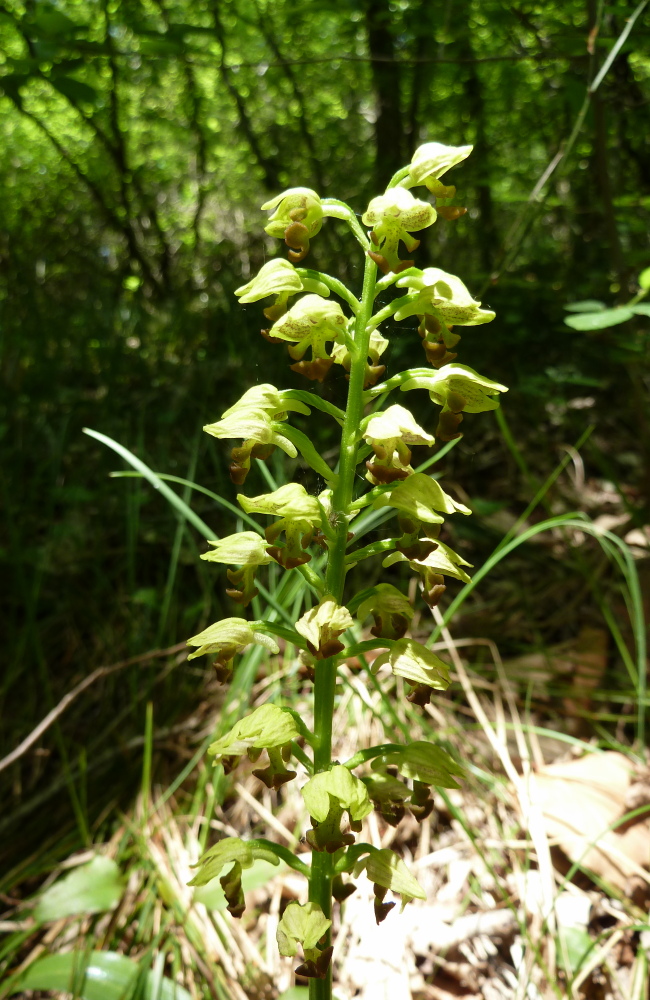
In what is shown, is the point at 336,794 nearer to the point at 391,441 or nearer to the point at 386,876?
the point at 386,876

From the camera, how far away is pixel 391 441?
1.05 metres

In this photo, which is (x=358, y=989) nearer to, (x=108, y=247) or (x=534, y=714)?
(x=534, y=714)

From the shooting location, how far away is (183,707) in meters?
2.32

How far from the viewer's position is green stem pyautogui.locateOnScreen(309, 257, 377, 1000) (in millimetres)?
1072

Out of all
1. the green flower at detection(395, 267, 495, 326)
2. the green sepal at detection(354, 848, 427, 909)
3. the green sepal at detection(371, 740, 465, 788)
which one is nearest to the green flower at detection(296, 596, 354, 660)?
the green sepal at detection(371, 740, 465, 788)

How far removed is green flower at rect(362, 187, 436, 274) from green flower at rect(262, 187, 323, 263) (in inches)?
4.2

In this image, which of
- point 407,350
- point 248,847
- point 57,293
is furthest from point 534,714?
point 57,293

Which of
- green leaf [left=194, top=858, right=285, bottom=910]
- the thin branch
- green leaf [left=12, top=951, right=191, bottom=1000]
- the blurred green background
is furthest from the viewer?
the thin branch

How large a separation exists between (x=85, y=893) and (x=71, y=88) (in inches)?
96.0

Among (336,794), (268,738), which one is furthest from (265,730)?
(336,794)

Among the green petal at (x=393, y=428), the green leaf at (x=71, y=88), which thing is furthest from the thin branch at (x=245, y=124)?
the green petal at (x=393, y=428)

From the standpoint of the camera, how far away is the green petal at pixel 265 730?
1.05 meters

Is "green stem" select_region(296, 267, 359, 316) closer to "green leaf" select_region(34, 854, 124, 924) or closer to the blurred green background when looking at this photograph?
the blurred green background

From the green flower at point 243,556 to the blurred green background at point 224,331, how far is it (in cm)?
73
